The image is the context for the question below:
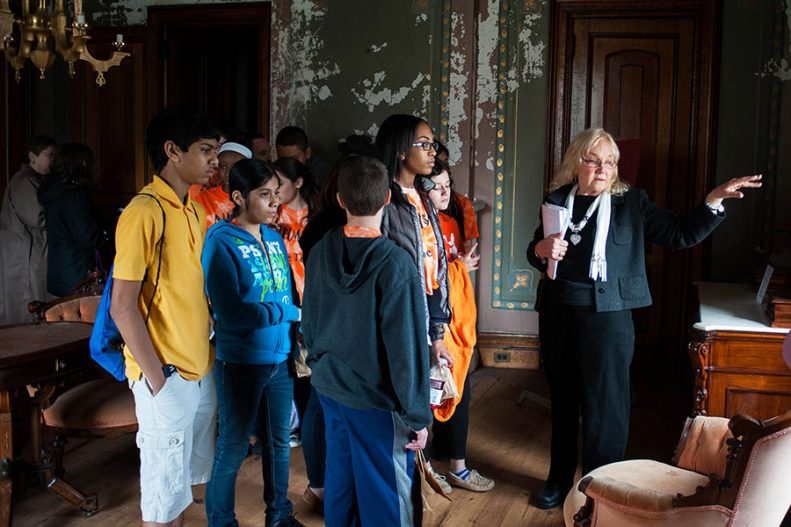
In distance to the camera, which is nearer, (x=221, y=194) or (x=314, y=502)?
(x=314, y=502)

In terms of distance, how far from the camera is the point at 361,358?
226 cm

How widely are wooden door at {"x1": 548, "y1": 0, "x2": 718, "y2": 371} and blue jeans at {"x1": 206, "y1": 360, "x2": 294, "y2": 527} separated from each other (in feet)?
11.2

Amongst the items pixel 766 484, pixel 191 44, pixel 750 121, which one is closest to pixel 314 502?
pixel 766 484

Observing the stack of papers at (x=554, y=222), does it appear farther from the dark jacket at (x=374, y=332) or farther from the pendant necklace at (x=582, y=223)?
the dark jacket at (x=374, y=332)

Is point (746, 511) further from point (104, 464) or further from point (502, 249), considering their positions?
point (502, 249)

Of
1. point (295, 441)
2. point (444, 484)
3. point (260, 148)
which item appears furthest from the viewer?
point (260, 148)

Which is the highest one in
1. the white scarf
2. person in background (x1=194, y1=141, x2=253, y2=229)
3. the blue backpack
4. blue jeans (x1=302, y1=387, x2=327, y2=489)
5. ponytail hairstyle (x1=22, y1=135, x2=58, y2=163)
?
ponytail hairstyle (x1=22, y1=135, x2=58, y2=163)

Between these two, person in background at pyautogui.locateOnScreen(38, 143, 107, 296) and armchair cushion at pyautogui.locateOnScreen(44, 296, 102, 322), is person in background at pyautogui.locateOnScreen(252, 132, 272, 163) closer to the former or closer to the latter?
person in background at pyautogui.locateOnScreen(38, 143, 107, 296)

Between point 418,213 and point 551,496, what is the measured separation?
1.32 metres

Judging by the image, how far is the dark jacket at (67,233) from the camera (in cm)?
492

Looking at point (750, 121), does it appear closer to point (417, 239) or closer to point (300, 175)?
point (300, 175)

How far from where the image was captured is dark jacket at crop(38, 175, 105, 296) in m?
4.92

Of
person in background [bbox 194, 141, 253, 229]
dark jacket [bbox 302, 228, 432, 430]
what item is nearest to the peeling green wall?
person in background [bbox 194, 141, 253, 229]

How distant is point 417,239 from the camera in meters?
2.79
